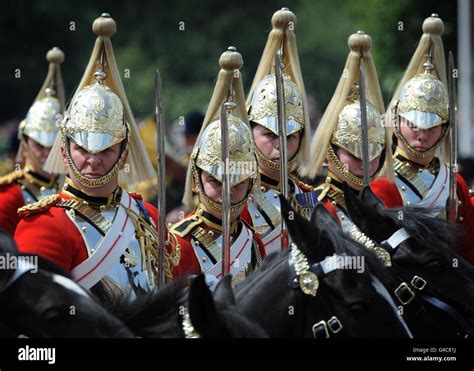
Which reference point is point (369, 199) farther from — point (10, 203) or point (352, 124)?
point (10, 203)

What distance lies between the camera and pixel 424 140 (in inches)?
303

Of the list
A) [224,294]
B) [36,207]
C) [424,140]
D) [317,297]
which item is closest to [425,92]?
[424,140]

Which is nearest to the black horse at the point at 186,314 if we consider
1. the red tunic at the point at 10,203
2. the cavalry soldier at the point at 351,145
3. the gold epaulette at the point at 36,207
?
the gold epaulette at the point at 36,207

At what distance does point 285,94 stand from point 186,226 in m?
1.03

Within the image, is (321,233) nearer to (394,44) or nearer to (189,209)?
(189,209)

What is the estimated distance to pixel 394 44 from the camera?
1614 cm

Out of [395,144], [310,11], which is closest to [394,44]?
[310,11]

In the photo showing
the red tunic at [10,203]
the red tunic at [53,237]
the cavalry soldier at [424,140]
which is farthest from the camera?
the red tunic at [10,203]

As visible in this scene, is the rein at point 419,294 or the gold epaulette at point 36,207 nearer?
the gold epaulette at point 36,207

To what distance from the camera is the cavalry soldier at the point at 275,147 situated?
702 centimetres

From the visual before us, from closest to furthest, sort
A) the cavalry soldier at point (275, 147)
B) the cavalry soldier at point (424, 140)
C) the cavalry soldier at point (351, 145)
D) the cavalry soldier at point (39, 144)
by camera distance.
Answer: the cavalry soldier at point (275, 147)
the cavalry soldier at point (351, 145)
the cavalry soldier at point (424, 140)
the cavalry soldier at point (39, 144)

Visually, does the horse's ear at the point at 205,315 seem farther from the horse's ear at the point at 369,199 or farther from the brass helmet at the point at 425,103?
the brass helmet at the point at 425,103

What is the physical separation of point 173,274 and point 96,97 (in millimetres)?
733

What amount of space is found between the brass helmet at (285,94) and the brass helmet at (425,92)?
695mm
